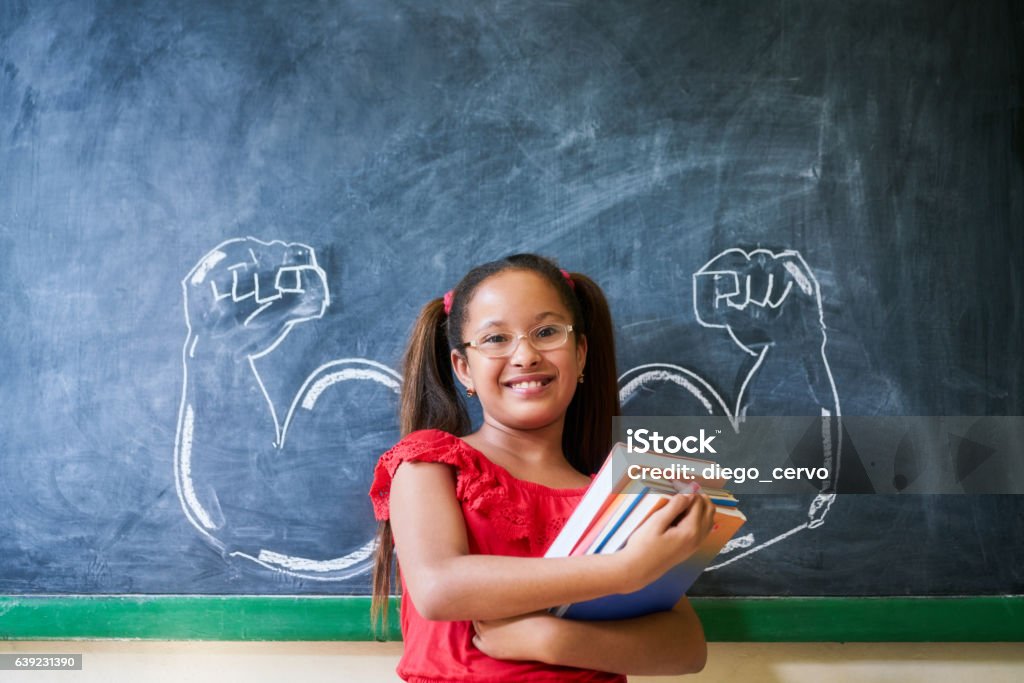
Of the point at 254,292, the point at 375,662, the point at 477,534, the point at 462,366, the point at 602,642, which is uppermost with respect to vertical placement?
the point at 254,292

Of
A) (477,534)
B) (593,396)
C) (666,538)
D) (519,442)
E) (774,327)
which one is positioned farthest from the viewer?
(774,327)

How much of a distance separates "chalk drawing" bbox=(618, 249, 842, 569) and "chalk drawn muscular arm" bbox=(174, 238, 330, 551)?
580 mm

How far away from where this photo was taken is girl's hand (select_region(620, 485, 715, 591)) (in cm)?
93

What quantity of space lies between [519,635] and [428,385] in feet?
1.41

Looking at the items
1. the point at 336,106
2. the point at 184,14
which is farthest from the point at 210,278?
the point at 184,14

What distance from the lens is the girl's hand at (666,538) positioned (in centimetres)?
93

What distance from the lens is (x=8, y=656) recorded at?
4.90ft

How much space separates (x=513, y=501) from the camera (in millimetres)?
1116

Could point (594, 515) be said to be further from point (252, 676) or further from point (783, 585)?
point (252, 676)

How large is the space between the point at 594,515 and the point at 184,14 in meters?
1.18

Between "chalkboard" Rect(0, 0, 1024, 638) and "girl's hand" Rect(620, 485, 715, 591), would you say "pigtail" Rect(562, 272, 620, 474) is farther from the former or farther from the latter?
"girl's hand" Rect(620, 485, 715, 591)

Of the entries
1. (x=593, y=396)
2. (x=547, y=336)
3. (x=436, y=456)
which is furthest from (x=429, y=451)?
(x=593, y=396)

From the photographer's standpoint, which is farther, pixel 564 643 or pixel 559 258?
pixel 559 258

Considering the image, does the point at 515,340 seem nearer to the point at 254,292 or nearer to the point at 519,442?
the point at 519,442
